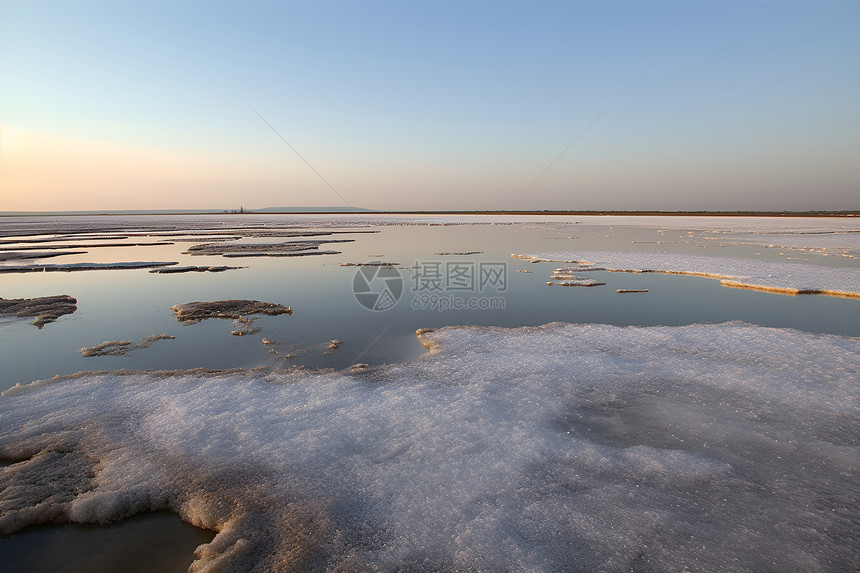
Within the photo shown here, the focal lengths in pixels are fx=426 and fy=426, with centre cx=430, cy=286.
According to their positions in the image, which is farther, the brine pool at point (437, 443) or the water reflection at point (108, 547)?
the brine pool at point (437, 443)

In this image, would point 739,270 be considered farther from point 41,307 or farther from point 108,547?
point 41,307

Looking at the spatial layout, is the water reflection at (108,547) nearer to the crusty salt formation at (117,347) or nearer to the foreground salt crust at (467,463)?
the foreground salt crust at (467,463)

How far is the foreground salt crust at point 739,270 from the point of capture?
465 inches

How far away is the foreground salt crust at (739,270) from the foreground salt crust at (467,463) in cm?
738

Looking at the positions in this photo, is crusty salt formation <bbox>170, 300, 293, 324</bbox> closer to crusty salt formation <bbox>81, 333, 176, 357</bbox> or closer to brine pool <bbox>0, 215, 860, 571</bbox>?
brine pool <bbox>0, 215, 860, 571</bbox>

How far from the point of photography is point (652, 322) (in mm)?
8820

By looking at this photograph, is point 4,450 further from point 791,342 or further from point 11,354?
point 791,342

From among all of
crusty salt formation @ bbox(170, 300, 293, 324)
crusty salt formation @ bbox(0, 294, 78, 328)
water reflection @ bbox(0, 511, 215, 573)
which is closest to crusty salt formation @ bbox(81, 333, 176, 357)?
crusty salt formation @ bbox(170, 300, 293, 324)

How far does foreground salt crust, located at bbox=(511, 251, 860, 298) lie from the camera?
11.8 metres

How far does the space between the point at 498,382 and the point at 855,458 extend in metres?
3.43

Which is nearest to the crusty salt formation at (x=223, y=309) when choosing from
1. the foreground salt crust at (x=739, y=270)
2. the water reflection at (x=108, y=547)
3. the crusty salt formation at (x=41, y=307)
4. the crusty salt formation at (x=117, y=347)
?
the crusty salt formation at (x=117, y=347)

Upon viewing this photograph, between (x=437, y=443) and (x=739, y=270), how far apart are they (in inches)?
601

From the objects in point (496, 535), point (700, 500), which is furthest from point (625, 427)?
point (496, 535)

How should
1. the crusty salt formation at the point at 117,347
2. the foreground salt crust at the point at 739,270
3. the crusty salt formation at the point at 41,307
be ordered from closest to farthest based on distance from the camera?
the crusty salt formation at the point at 117,347, the crusty salt formation at the point at 41,307, the foreground salt crust at the point at 739,270
